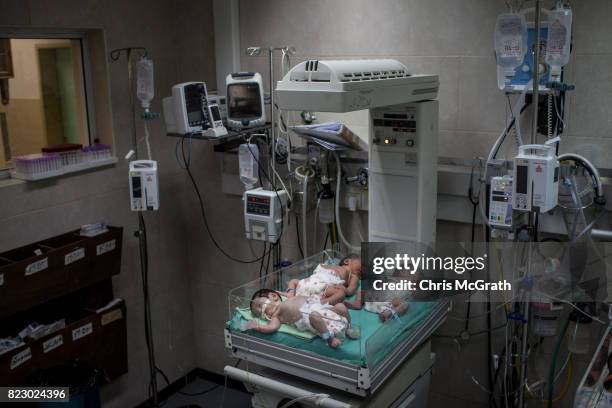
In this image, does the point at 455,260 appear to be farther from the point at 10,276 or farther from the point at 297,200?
the point at 10,276

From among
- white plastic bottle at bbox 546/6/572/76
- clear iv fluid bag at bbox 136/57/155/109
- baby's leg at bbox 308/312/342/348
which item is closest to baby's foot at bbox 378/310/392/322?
baby's leg at bbox 308/312/342/348

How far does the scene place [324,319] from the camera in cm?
245

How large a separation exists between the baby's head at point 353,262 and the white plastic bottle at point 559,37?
119 centimetres

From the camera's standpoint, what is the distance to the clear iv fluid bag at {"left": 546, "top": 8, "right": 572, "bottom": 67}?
251 cm

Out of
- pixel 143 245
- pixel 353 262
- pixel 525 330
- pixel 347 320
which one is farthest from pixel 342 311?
pixel 143 245

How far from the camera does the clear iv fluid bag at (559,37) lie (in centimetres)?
251

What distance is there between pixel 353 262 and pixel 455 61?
105 cm

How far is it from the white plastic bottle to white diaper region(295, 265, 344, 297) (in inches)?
49.9

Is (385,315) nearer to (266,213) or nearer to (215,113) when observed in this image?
(266,213)

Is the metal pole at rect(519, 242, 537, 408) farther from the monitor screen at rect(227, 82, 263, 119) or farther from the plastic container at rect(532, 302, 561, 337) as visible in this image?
the monitor screen at rect(227, 82, 263, 119)

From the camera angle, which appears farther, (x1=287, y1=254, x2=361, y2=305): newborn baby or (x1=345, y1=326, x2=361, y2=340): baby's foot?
(x1=287, y1=254, x2=361, y2=305): newborn baby

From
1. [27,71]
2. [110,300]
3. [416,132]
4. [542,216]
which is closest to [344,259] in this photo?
[416,132]

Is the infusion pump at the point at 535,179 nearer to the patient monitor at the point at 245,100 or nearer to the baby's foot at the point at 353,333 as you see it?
the baby's foot at the point at 353,333

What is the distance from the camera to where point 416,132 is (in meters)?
2.77
